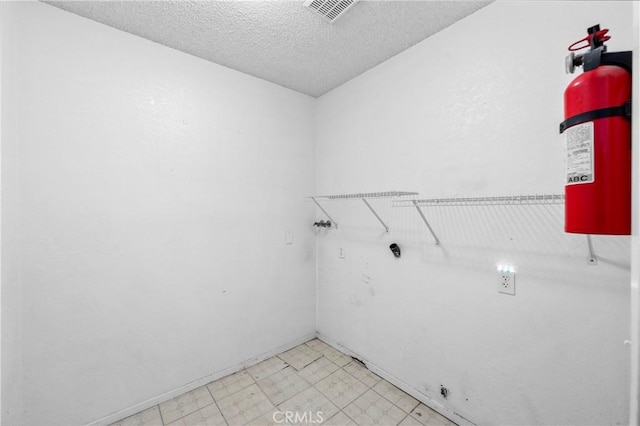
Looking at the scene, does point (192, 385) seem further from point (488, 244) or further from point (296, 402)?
point (488, 244)

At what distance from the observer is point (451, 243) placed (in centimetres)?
187

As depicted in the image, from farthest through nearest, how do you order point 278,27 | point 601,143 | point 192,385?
point 192,385, point 278,27, point 601,143

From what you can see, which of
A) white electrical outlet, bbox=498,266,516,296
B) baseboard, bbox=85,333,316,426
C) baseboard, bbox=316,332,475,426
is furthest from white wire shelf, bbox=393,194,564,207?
baseboard, bbox=85,333,316,426

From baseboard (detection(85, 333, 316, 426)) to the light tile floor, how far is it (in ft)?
0.12

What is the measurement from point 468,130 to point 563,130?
90cm

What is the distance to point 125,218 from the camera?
1928 millimetres

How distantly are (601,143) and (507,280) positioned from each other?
106 centimetres

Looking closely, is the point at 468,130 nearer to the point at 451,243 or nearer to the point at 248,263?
the point at 451,243

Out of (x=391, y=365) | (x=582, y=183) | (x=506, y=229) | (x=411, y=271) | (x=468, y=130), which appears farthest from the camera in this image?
(x=391, y=365)

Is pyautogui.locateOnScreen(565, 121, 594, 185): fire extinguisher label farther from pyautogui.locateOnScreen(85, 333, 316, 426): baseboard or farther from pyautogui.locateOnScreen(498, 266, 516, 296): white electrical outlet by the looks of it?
pyautogui.locateOnScreen(85, 333, 316, 426): baseboard

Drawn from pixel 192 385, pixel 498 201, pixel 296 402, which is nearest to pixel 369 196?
pixel 498 201

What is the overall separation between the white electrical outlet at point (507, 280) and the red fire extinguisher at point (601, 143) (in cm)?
82

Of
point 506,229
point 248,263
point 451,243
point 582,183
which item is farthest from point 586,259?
point 248,263

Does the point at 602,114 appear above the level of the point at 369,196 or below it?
above
